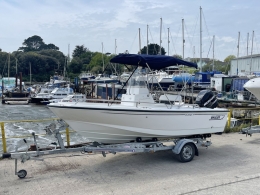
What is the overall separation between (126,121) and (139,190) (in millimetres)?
1746

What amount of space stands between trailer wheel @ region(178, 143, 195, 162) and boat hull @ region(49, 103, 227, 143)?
35 cm

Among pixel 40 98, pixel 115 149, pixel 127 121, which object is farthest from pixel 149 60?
pixel 40 98

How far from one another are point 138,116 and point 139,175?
4.44 feet

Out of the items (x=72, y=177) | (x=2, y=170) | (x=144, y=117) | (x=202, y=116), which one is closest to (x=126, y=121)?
(x=144, y=117)

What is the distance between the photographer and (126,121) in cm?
666

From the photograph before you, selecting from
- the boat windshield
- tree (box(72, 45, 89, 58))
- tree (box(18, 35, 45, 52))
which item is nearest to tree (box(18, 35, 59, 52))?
tree (box(18, 35, 45, 52))

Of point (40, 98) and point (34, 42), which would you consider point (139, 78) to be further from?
point (34, 42)

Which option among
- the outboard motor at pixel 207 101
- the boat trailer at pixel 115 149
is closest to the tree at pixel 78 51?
the outboard motor at pixel 207 101

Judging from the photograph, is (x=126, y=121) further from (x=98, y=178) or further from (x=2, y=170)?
(x=2, y=170)

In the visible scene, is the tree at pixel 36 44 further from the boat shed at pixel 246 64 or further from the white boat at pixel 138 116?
the white boat at pixel 138 116

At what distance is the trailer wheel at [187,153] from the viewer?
7.18m

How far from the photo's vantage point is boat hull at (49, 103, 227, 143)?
645cm

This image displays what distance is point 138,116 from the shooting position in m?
6.71

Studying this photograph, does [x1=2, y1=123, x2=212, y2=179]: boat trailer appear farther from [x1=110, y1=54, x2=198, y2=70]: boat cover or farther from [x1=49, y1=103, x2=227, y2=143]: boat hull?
[x1=110, y1=54, x2=198, y2=70]: boat cover
